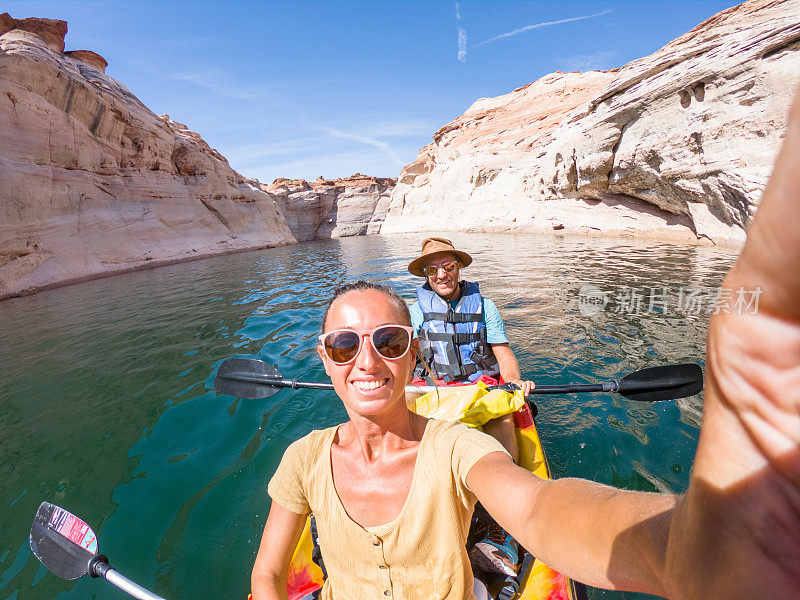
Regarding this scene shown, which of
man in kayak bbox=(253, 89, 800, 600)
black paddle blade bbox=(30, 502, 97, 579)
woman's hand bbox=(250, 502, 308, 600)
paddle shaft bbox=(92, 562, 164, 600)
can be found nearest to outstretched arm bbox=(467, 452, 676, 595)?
man in kayak bbox=(253, 89, 800, 600)

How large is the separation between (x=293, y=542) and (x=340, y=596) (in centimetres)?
28

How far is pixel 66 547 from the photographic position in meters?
1.97

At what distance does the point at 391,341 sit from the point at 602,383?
8.01 ft

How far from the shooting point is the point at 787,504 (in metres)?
0.48

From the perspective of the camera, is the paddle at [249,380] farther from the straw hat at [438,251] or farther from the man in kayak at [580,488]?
the man in kayak at [580,488]

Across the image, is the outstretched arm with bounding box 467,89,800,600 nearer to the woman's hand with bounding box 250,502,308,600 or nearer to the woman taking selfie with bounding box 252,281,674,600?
the woman taking selfie with bounding box 252,281,674,600

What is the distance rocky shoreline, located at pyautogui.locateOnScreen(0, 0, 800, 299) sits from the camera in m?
11.3

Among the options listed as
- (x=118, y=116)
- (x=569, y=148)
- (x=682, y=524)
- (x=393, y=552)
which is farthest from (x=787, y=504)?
(x=118, y=116)

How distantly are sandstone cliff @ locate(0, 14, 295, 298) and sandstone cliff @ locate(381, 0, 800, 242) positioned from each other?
21.3m

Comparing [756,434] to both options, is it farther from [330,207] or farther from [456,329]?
[330,207]

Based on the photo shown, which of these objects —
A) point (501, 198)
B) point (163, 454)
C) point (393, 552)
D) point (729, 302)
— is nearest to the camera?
point (729, 302)

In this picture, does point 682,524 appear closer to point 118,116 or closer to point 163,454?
point 163,454

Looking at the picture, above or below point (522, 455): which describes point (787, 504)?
above

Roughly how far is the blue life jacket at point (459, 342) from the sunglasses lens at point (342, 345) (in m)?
2.23
